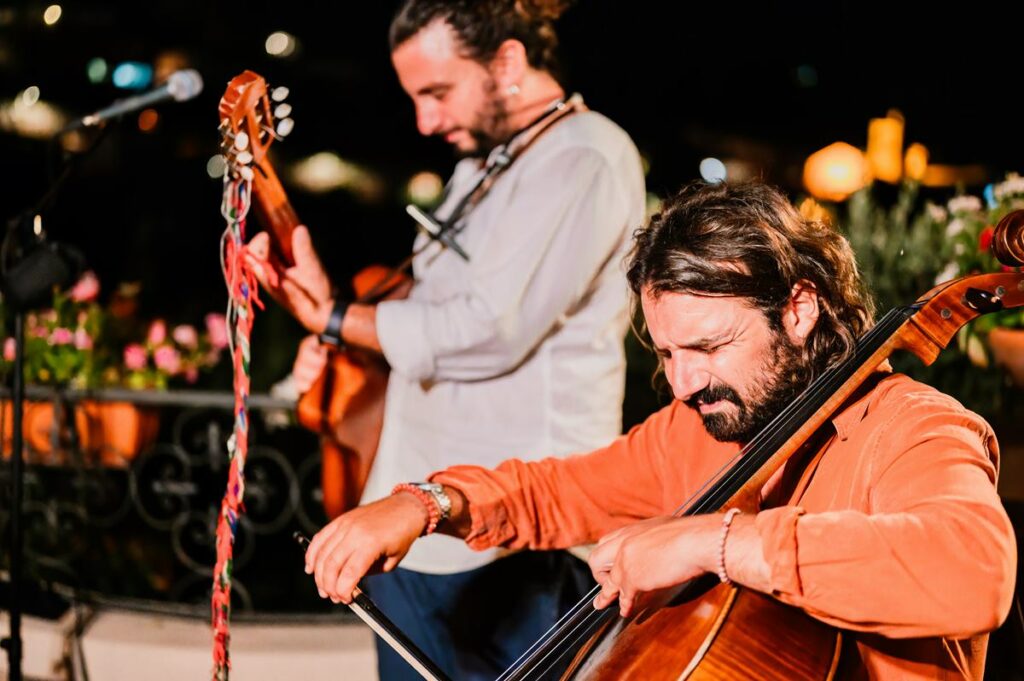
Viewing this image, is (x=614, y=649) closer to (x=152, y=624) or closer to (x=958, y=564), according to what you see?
(x=958, y=564)

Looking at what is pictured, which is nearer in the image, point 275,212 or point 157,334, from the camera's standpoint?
point 275,212

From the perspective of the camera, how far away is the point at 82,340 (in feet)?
13.4

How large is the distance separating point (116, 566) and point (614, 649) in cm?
384

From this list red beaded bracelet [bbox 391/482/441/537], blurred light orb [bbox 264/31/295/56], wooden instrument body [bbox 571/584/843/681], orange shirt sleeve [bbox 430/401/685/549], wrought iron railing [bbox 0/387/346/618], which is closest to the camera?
wooden instrument body [bbox 571/584/843/681]

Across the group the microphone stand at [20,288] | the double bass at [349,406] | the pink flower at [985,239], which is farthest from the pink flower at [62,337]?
the pink flower at [985,239]

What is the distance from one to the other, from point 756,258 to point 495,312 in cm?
83

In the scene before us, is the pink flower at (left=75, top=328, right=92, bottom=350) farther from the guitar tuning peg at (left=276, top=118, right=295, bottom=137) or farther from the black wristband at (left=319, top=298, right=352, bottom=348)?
the guitar tuning peg at (left=276, top=118, right=295, bottom=137)

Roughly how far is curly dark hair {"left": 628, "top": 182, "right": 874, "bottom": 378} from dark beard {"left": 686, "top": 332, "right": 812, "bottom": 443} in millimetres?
27

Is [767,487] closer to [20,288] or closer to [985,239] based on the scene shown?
[985,239]

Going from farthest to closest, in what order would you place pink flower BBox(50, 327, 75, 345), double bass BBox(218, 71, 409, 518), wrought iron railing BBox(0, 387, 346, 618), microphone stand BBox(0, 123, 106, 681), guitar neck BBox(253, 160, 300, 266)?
pink flower BBox(50, 327, 75, 345) < wrought iron railing BBox(0, 387, 346, 618) < microphone stand BBox(0, 123, 106, 681) < double bass BBox(218, 71, 409, 518) < guitar neck BBox(253, 160, 300, 266)

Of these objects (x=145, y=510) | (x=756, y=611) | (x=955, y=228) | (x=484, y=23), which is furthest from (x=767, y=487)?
(x=145, y=510)

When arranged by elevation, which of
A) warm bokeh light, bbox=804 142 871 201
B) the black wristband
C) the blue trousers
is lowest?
warm bokeh light, bbox=804 142 871 201

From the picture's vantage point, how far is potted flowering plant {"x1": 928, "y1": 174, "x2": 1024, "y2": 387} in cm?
270

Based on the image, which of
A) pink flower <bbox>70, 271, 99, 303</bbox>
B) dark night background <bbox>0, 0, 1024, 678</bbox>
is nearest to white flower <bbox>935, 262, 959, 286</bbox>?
dark night background <bbox>0, 0, 1024, 678</bbox>
